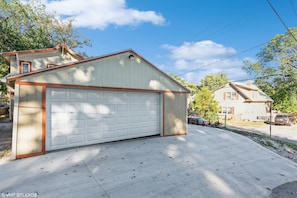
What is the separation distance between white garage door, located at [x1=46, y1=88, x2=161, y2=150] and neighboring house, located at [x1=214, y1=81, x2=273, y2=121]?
18.4 m

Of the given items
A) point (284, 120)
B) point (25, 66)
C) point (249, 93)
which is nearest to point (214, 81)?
point (249, 93)

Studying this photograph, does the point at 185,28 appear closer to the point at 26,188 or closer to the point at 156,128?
the point at 156,128

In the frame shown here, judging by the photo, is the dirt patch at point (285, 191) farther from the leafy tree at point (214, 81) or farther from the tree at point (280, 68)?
the leafy tree at point (214, 81)

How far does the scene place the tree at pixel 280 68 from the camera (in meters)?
20.0

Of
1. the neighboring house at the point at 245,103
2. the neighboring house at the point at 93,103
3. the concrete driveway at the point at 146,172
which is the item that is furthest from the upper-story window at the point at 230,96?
the concrete driveway at the point at 146,172

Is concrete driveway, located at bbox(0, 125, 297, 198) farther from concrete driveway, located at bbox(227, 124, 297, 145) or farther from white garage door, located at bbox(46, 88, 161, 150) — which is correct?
concrete driveway, located at bbox(227, 124, 297, 145)

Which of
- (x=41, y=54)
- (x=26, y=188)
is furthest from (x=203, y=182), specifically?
(x=41, y=54)

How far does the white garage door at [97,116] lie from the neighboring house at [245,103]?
60.3 ft

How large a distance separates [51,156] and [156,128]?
4.35 metres

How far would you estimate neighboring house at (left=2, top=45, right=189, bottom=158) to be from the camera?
15.8 ft

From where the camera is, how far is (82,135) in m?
5.80

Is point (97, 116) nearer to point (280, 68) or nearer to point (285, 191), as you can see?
point (285, 191)

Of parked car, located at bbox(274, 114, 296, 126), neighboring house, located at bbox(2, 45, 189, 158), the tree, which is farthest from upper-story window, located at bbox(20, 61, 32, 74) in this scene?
the tree

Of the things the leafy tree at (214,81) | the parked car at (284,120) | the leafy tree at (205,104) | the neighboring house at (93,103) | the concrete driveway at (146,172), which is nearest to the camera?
the concrete driveway at (146,172)
